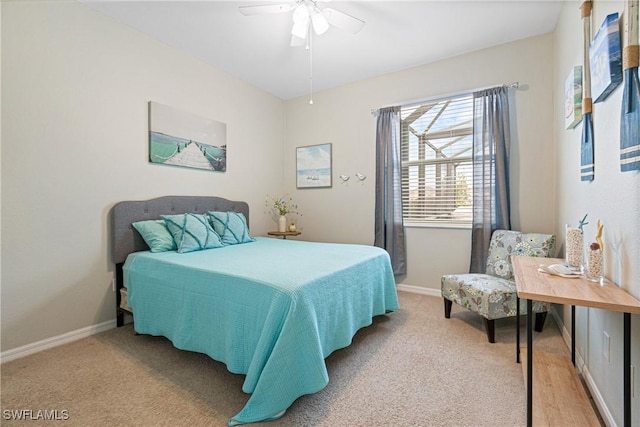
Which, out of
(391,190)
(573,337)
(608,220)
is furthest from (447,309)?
(608,220)

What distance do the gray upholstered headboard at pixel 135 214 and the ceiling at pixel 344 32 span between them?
162 cm

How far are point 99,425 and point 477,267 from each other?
324 centimetres

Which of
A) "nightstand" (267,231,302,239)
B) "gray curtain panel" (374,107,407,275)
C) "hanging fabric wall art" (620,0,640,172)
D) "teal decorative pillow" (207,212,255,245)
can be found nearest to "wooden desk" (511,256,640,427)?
"hanging fabric wall art" (620,0,640,172)

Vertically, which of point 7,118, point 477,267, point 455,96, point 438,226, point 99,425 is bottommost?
Result: point 99,425

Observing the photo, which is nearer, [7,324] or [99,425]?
[99,425]

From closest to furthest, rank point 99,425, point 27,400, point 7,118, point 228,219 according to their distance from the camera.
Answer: point 99,425 → point 27,400 → point 7,118 → point 228,219

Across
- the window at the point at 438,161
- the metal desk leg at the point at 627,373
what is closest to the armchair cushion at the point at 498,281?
the window at the point at 438,161

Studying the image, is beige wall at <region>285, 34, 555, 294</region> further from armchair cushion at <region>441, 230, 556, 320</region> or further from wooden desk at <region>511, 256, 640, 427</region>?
wooden desk at <region>511, 256, 640, 427</region>

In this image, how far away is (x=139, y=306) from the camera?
2281mm

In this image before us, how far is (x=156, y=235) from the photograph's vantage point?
2.59m

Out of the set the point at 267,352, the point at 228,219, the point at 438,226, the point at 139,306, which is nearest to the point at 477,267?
the point at 438,226

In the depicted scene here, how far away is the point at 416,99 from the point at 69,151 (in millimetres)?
3476

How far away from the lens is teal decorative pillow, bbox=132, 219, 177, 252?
2547 millimetres

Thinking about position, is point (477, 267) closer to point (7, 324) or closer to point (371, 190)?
point (371, 190)
